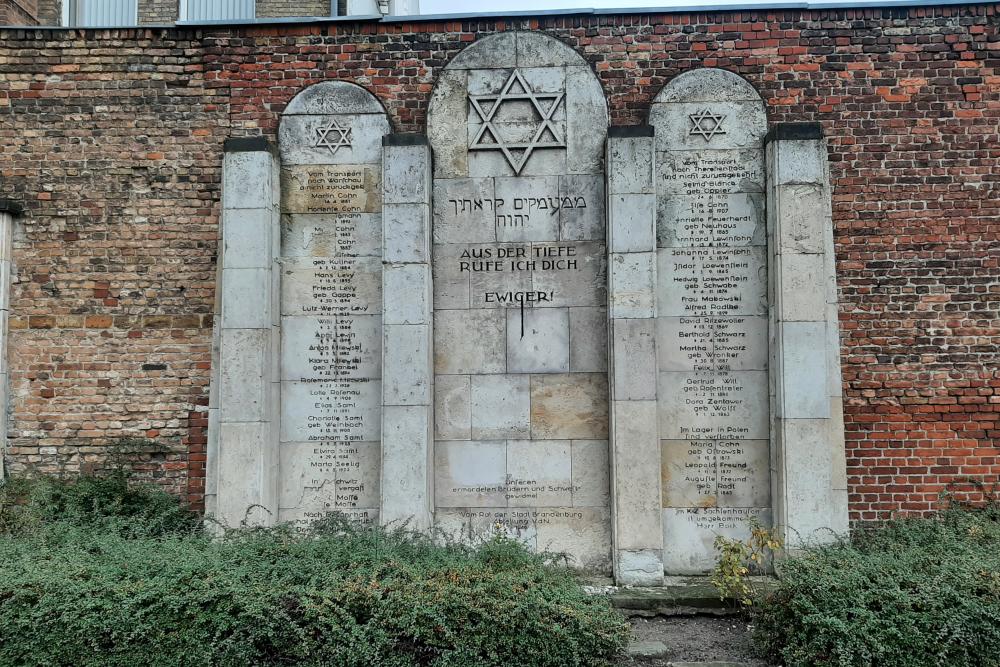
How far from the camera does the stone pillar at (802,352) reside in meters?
6.66

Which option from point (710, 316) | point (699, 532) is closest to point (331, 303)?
point (710, 316)

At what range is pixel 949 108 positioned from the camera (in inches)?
292

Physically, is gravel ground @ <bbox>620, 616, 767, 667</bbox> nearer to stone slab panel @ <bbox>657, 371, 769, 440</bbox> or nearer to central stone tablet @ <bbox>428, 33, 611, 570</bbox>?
central stone tablet @ <bbox>428, 33, 611, 570</bbox>

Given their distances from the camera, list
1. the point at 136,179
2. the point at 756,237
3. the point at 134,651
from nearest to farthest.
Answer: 1. the point at 134,651
2. the point at 756,237
3. the point at 136,179

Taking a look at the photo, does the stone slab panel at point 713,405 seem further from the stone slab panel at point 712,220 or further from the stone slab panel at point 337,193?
the stone slab panel at point 337,193

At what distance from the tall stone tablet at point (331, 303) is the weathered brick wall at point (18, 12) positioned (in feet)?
20.4

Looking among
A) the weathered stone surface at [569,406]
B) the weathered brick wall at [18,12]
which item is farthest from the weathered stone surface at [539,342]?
the weathered brick wall at [18,12]

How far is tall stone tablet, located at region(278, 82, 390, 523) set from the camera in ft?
Answer: 23.7

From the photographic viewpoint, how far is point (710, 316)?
7.16 meters

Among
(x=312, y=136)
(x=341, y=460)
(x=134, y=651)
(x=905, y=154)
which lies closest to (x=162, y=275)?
(x=312, y=136)

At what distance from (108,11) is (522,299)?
8.51m

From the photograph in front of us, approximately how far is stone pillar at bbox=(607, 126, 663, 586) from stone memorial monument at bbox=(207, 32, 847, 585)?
0.02 m

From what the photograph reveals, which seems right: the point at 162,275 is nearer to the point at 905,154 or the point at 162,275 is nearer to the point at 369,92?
the point at 369,92

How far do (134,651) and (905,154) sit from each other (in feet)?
26.0
